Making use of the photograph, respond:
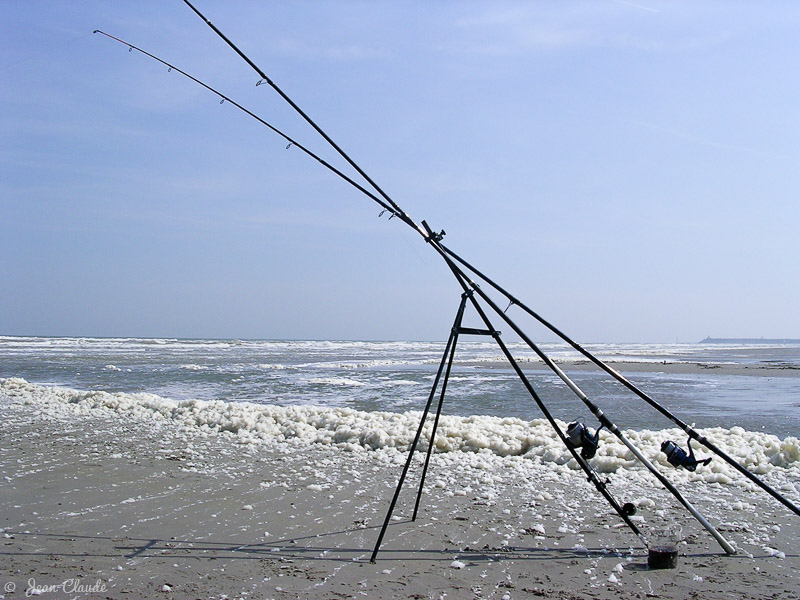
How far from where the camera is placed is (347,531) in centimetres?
583

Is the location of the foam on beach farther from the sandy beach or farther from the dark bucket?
the dark bucket

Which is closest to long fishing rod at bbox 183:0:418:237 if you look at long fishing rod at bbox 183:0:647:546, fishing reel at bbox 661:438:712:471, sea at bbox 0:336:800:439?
long fishing rod at bbox 183:0:647:546

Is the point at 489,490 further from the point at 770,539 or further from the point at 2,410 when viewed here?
the point at 2,410

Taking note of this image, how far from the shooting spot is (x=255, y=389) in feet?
69.5

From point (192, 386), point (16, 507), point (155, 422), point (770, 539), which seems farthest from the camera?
point (192, 386)

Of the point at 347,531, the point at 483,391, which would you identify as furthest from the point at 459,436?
the point at 483,391

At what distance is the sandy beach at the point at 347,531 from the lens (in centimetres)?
460

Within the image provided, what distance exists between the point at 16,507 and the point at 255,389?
14955 millimetres

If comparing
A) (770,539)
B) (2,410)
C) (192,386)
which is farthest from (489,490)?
(192,386)

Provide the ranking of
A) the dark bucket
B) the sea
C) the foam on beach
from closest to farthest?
the dark bucket
the foam on beach
the sea

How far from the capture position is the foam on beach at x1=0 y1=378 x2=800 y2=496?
8.00 metres

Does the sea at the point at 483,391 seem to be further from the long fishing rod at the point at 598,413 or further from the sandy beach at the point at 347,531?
the long fishing rod at the point at 598,413

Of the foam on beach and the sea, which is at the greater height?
the foam on beach

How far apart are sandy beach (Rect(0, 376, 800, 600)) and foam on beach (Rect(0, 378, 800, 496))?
35 centimetres
